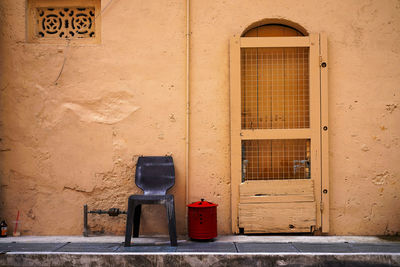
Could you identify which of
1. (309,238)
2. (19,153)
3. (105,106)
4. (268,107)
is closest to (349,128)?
(268,107)

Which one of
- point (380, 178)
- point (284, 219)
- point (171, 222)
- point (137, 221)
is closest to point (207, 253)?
point (171, 222)

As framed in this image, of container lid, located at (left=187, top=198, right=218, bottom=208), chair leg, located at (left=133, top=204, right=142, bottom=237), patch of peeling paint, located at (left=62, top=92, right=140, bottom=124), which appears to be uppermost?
patch of peeling paint, located at (left=62, top=92, right=140, bottom=124)

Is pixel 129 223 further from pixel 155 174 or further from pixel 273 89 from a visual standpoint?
pixel 273 89

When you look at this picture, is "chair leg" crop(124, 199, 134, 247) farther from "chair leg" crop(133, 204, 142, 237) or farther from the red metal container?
the red metal container

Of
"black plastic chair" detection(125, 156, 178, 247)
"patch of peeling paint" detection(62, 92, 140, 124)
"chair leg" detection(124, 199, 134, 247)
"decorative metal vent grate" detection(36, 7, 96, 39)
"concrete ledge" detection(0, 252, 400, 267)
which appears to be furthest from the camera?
"decorative metal vent grate" detection(36, 7, 96, 39)

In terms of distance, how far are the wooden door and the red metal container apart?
1.44ft

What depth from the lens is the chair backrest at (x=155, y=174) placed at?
5.62 m

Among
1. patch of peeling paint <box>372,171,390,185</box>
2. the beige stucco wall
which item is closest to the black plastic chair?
the beige stucco wall

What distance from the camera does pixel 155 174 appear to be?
18.6 ft

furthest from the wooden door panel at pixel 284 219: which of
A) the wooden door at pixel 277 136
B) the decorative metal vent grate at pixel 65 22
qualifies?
the decorative metal vent grate at pixel 65 22

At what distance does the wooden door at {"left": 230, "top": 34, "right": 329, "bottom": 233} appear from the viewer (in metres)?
5.76

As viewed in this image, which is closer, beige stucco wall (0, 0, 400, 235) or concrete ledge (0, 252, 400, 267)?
concrete ledge (0, 252, 400, 267)

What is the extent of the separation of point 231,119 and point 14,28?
338 centimetres

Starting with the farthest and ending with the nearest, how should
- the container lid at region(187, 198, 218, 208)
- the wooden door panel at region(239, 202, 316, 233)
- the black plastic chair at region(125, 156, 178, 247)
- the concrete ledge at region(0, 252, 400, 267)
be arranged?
the wooden door panel at region(239, 202, 316, 233) → the black plastic chair at region(125, 156, 178, 247) → the container lid at region(187, 198, 218, 208) → the concrete ledge at region(0, 252, 400, 267)
